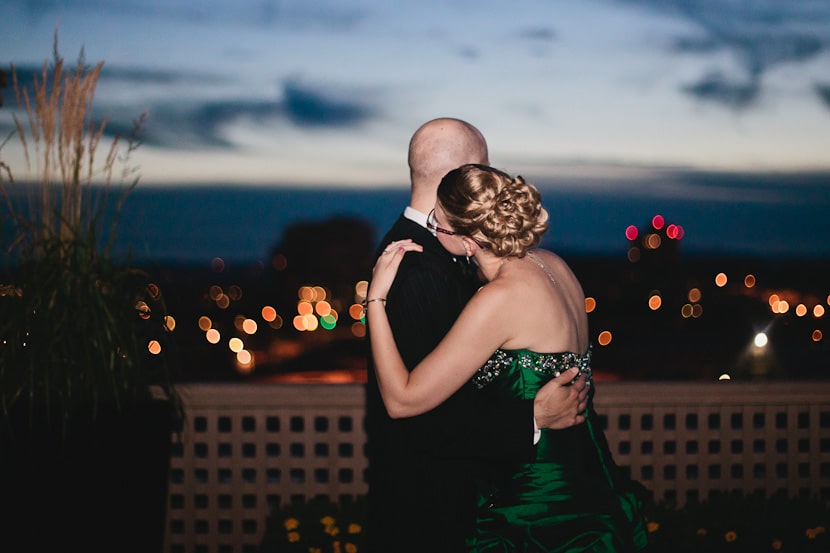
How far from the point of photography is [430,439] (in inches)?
98.3

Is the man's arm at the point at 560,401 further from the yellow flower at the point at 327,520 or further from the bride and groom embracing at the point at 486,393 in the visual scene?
the yellow flower at the point at 327,520

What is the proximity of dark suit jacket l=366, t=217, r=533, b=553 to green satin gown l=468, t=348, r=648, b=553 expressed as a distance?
55 millimetres

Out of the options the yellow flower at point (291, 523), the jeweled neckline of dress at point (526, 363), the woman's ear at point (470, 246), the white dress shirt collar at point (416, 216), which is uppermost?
the white dress shirt collar at point (416, 216)

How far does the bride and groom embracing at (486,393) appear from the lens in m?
2.45

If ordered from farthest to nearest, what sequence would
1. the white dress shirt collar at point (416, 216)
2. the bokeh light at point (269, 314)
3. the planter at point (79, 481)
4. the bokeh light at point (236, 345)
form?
the bokeh light at point (269, 314), the bokeh light at point (236, 345), the planter at point (79, 481), the white dress shirt collar at point (416, 216)

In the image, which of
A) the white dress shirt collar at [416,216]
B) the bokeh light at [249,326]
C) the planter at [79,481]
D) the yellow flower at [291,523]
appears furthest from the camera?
the bokeh light at [249,326]

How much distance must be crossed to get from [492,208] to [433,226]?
23 centimetres

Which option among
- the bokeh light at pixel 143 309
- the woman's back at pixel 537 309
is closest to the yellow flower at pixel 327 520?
the bokeh light at pixel 143 309

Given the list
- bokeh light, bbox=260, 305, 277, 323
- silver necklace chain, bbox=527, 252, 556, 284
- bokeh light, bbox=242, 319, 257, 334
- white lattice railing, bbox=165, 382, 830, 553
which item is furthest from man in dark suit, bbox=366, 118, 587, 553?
bokeh light, bbox=260, 305, 277, 323

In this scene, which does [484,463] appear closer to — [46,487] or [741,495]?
[46,487]

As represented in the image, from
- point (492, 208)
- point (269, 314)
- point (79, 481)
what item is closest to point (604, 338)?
point (269, 314)

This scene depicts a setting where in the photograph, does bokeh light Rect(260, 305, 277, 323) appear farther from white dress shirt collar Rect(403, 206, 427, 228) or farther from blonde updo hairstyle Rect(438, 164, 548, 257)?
blonde updo hairstyle Rect(438, 164, 548, 257)

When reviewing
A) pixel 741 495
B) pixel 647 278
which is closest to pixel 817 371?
pixel 647 278

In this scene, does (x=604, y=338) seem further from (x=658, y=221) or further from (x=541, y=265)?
(x=541, y=265)
